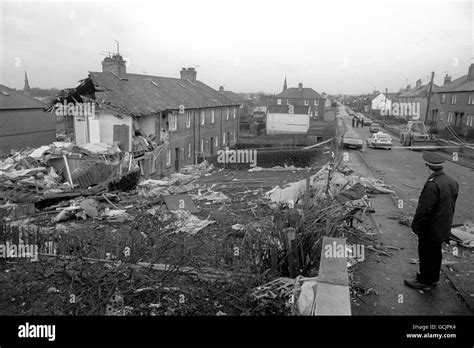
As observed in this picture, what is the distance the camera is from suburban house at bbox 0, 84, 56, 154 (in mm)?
29234

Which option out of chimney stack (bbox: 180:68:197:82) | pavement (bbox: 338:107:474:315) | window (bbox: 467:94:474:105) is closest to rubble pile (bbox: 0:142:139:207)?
pavement (bbox: 338:107:474:315)

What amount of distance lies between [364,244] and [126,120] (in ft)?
56.8

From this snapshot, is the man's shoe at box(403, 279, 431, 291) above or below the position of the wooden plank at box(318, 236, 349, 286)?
below

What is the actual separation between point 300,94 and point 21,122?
55217mm

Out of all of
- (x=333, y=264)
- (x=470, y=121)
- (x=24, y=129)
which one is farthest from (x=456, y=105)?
(x=333, y=264)

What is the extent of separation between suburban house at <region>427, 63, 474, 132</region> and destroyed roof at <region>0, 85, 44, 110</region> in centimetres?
4294

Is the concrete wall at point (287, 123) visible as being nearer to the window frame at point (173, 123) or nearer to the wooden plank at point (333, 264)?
the window frame at point (173, 123)

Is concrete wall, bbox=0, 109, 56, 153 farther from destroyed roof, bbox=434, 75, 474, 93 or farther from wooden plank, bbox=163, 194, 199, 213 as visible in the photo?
destroyed roof, bbox=434, 75, 474, 93

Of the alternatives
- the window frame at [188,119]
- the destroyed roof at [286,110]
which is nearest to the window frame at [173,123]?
the window frame at [188,119]

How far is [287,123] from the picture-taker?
55.6m

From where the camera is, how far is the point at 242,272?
5.57m
